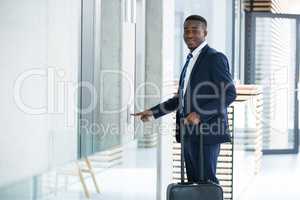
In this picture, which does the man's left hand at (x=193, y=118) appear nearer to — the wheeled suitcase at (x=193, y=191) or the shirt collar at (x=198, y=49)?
the wheeled suitcase at (x=193, y=191)

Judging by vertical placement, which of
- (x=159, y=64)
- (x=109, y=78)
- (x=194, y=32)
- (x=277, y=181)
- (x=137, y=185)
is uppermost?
(x=194, y=32)

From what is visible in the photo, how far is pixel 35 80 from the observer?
2178 millimetres

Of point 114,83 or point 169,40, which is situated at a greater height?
point 169,40

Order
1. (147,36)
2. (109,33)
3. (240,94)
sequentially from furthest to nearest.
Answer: (240,94) → (147,36) → (109,33)

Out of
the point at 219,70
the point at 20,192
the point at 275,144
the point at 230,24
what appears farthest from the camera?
the point at 275,144

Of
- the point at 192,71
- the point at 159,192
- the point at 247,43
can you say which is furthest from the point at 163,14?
the point at 247,43

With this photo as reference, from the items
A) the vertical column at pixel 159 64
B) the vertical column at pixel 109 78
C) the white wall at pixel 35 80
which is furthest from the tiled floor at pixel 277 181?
the white wall at pixel 35 80

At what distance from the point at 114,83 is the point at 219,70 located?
0.82m

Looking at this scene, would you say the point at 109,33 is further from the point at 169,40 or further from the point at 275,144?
the point at 275,144

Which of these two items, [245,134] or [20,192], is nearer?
[20,192]

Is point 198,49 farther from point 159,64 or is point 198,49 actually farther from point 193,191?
point 193,191

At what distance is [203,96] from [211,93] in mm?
58

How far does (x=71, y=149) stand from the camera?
2561 millimetres

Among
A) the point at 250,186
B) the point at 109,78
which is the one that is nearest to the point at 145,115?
the point at 109,78
